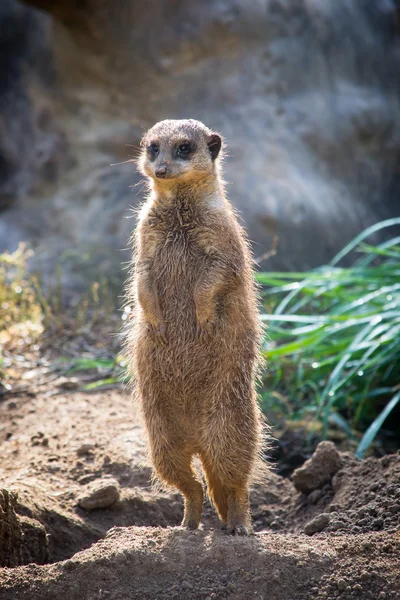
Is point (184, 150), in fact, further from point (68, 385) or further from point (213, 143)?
point (68, 385)

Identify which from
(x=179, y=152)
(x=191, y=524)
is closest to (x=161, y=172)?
(x=179, y=152)

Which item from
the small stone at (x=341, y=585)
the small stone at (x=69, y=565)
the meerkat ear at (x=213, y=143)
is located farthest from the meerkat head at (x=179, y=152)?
the small stone at (x=341, y=585)

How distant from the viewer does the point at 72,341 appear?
19.9 ft

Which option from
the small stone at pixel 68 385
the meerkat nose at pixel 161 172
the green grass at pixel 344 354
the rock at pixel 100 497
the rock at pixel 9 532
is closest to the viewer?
the rock at pixel 9 532

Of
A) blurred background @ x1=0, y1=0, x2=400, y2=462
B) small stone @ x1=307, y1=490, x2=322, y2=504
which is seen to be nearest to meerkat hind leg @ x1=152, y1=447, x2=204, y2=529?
small stone @ x1=307, y1=490, x2=322, y2=504

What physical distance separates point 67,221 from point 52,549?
4204 millimetres

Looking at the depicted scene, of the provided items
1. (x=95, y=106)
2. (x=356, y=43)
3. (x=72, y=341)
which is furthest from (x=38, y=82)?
(x=356, y=43)

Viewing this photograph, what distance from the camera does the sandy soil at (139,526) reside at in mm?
2596

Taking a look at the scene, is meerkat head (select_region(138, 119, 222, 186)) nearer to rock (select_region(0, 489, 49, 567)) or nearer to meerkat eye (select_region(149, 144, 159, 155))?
meerkat eye (select_region(149, 144, 159, 155))

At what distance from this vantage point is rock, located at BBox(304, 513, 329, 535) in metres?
3.38

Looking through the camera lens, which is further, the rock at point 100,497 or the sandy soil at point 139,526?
the rock at point 100,497

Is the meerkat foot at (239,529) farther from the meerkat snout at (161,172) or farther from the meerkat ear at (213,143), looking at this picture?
the meerkat ear at (213,143)

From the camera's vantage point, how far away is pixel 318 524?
3.38m

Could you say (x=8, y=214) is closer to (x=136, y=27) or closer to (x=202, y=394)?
(x=136, y=27)
